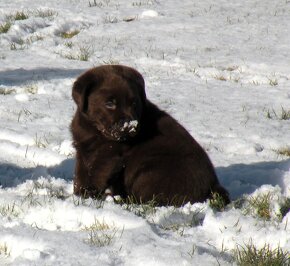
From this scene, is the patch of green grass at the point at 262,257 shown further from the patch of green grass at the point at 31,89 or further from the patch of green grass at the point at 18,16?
the patch of green grass at the point at 18,16

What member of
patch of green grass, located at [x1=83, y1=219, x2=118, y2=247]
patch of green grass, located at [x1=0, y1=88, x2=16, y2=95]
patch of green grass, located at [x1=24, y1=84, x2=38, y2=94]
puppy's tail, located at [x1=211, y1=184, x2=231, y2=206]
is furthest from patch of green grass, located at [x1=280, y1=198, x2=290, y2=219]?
patch of green grass, located at [x1=0, y1=88, x2=16, y2=95]

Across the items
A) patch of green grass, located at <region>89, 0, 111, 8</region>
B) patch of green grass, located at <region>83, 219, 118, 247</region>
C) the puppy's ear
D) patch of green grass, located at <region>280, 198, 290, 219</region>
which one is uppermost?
the puppy's ear

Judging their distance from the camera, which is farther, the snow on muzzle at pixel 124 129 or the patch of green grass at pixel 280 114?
the patch of green grass at pixel 280 114

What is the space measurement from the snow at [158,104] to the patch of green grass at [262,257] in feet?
0.36

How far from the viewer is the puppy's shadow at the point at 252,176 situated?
20.2 ft

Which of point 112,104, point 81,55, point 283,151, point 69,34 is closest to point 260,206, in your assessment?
point 112,104

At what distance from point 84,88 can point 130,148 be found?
23.5 inches

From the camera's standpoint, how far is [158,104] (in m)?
9.11

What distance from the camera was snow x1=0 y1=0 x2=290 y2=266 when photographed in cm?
445

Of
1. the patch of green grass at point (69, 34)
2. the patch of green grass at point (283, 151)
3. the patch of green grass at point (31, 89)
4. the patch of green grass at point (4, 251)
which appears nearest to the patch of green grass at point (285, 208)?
the patch of green grass at point (283, 151)

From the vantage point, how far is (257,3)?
634 inches

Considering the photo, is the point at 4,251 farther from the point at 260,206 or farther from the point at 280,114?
the point at 280,114

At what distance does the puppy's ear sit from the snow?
45 centimetres

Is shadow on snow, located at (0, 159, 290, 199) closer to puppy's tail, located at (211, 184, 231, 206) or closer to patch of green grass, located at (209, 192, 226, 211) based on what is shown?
puppy's tail, located at (211, 184, 231, 206)
